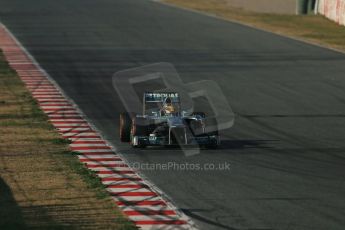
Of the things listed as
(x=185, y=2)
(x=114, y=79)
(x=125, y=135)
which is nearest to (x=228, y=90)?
(x=114, y=79)

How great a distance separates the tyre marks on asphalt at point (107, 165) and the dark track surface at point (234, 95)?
0.43 metres

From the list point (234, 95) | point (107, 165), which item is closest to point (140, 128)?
point (107, 165)

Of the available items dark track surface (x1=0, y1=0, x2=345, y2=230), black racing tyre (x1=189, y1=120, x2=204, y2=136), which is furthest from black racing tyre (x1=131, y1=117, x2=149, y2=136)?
black racing tyre (x1=189, y1=120, x2=204, y2=136)

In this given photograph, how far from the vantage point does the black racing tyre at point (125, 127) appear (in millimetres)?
24734

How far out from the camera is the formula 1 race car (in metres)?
23.7

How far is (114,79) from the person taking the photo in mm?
39250

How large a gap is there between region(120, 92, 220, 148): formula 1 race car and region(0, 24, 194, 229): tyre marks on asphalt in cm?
87

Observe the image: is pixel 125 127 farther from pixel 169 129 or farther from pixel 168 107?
pixel 169 129

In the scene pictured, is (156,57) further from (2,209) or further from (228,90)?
(2,209)

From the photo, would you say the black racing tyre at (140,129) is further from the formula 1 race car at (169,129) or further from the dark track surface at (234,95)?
the dark track surface at (234,95)

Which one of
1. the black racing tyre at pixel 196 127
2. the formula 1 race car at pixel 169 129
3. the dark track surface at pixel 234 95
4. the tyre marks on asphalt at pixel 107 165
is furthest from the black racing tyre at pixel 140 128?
the black racing tyre at pixel 196 127

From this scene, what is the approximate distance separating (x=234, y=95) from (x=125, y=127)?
1109cm

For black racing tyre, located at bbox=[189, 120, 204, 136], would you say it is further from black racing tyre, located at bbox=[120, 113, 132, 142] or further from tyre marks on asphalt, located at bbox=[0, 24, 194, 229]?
tyre marks on asphalt, located at bbox=[0, 24, 194, 229]

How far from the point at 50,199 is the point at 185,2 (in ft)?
224
